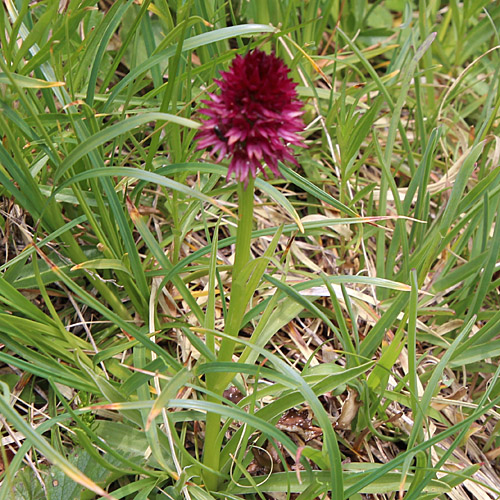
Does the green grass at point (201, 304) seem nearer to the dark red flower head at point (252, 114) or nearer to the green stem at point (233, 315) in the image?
the green stem at point (233, 315)

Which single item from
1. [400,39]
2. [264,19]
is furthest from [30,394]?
[400,39]

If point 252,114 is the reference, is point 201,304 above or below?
below

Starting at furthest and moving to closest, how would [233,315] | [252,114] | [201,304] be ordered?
[201,304] → [233,315] → [252,114]

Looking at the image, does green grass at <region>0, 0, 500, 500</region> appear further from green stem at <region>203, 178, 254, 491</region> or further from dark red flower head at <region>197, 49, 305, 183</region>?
dark red flower head at <region>197, 49, 305, 183</region>

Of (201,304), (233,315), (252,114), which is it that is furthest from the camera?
(201,304)

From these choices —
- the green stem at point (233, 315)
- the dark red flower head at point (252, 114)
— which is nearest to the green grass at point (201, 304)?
the green stem at point (233, 315)

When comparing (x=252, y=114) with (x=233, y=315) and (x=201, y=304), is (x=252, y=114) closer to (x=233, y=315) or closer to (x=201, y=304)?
(x=233, y=315)

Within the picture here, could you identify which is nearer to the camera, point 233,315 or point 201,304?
point 233,315

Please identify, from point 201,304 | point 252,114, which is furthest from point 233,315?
point 201,304

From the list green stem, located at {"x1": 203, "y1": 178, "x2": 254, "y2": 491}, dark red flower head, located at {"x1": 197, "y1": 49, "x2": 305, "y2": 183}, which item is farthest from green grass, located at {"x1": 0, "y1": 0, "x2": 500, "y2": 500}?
dark red flower head, located at {"x1": 197, "y1": 49, "x2": 305, "y2": 183}
